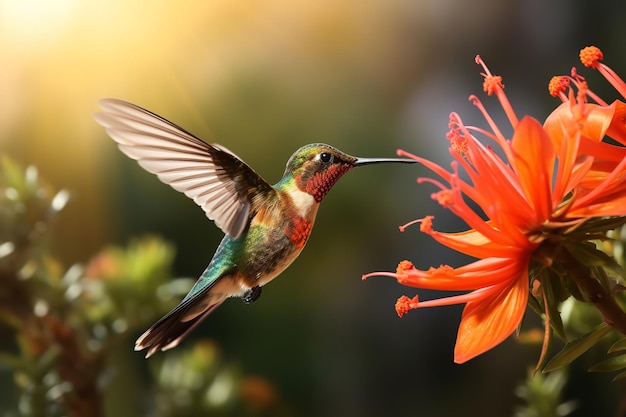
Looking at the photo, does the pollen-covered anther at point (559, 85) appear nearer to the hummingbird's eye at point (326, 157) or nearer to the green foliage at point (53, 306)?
the hummingbird's eye at point (326, 157)

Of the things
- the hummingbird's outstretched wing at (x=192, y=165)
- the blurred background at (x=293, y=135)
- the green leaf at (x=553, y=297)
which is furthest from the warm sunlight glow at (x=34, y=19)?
the green leaf at (x=553, y=297)

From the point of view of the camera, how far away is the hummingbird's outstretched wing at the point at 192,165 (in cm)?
31

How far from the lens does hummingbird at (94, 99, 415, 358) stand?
328mm

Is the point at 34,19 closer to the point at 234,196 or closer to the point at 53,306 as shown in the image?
the point at 53,306

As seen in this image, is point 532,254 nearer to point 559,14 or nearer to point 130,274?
point 130,274

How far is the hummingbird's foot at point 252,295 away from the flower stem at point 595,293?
6.5 inches

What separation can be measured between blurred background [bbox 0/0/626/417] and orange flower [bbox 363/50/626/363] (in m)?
0.95

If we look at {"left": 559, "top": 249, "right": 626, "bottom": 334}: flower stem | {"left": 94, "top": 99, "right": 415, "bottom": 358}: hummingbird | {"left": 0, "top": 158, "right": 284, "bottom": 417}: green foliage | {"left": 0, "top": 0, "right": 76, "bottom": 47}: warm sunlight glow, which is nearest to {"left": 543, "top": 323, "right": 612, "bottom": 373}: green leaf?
{"left": 559, "top": 249, "right": 626, "bottom": 334}: flower stem

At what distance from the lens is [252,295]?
373 mm

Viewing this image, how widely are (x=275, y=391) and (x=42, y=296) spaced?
0.75 meters

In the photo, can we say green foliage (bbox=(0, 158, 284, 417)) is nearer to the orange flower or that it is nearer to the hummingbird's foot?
the hummingbird's foot

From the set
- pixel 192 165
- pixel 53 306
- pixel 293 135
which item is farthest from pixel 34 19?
pixel 192 165

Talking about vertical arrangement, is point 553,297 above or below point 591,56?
below

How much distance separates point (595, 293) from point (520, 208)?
50 millimetres
